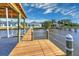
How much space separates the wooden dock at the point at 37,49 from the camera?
296cm

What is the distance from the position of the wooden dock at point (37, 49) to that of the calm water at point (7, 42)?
8 centimetres

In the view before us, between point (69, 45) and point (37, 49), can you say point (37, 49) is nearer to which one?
point (37, 49)

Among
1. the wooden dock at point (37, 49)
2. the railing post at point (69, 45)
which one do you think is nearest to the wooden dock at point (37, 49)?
the wooden dock at point (37, 49)

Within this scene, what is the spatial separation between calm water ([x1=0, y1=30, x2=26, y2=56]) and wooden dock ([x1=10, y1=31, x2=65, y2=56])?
0.27ft

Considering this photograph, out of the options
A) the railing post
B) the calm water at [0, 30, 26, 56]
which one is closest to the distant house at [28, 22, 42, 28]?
the calm water at [0, 30, 26, 56]

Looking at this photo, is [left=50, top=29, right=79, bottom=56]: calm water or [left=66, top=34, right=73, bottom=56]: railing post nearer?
[left=66, top=34, right=73, bottom=56]: railing post

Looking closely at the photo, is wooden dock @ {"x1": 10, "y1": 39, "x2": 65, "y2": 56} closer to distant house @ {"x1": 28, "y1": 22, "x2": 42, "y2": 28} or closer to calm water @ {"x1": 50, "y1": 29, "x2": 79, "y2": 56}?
calm water @ {"x1": 50, "y1": 29, "x2": 79, "y2": 56}

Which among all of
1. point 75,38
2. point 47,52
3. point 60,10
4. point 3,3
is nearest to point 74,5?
point 60,10

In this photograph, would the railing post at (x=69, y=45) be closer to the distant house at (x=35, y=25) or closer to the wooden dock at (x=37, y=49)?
the wooden dock at (x=37, y=49)

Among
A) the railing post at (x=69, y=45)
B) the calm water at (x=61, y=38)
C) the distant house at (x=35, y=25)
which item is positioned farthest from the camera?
the distant house at (x=35, y=25)

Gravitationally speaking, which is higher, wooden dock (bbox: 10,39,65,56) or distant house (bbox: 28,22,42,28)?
distant house (bbox: 28,22,42,28)

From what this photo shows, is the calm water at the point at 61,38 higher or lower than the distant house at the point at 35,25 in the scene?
lower

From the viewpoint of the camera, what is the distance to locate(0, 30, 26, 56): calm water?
9.90ft

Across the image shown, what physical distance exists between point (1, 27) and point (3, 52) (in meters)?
0.34
